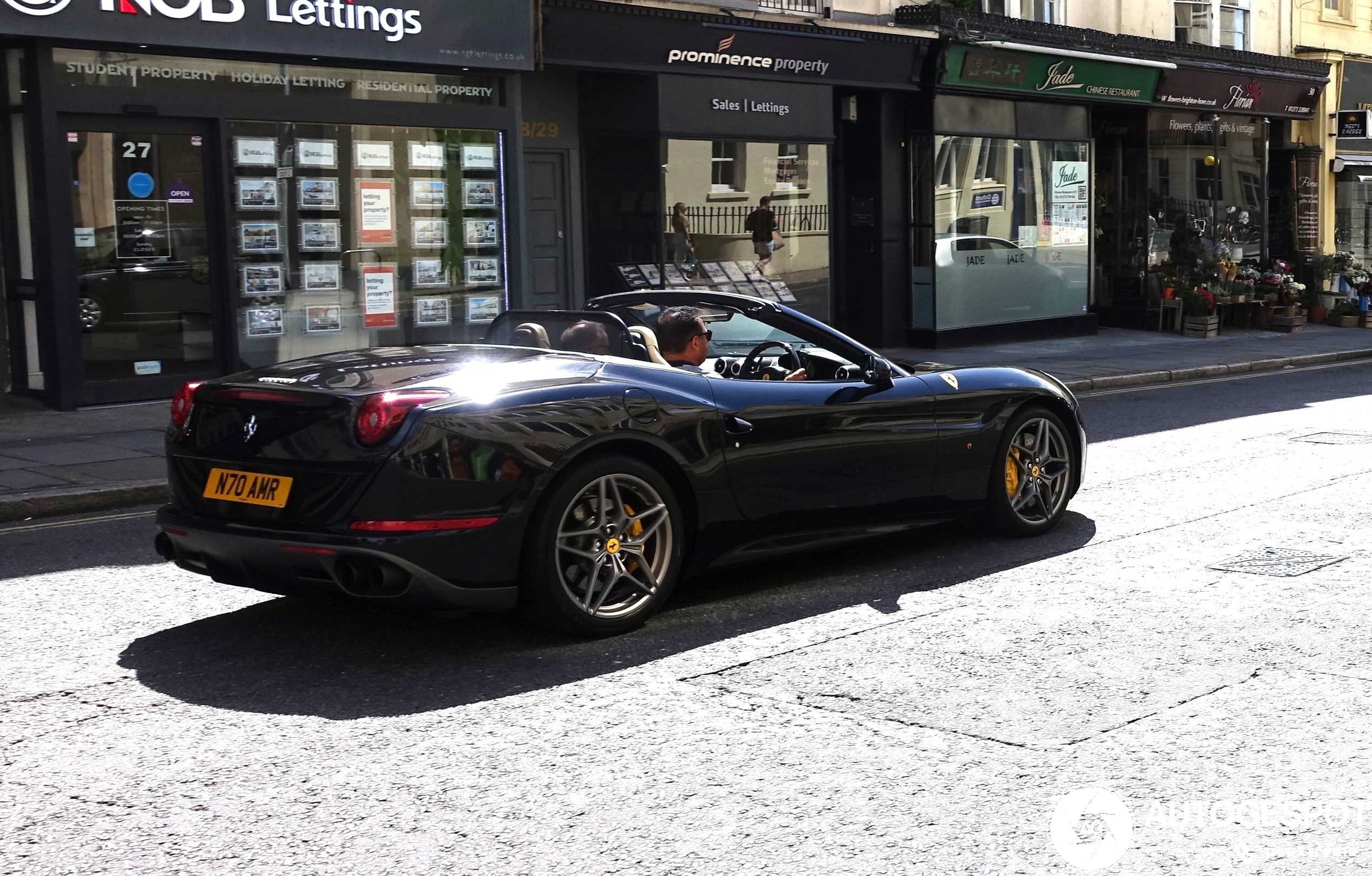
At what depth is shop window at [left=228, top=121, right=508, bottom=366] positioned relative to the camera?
14.6m

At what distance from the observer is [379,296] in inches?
616

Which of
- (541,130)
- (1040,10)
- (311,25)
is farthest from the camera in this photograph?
(1040,10)

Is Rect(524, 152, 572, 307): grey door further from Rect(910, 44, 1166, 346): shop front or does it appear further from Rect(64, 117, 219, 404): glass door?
Rect(910, 44, 1166, 346): shop front

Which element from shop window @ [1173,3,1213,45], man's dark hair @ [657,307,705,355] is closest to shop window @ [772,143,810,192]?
shop window @ [1173,3,1213,45]

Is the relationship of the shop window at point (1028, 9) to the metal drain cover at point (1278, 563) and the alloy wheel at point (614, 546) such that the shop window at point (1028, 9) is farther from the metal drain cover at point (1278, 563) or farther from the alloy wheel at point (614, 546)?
the alloy wheel at point (614, 546)

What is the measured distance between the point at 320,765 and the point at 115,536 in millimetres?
4288

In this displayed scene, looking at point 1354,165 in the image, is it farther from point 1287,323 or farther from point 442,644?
point 442,644

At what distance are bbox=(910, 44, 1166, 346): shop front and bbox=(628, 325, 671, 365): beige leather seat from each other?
47.6 feet

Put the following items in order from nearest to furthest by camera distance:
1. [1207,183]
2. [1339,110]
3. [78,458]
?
1. [78,458]
2. [1207,183]
3. [1339,110]

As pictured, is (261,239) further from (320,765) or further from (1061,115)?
(1061,115)

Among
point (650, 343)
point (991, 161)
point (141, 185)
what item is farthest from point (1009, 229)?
point (650, 343)

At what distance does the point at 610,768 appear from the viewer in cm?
439

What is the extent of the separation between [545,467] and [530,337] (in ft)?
4.98

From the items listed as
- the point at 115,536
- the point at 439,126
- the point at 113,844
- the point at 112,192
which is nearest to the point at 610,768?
the point at 113,844
